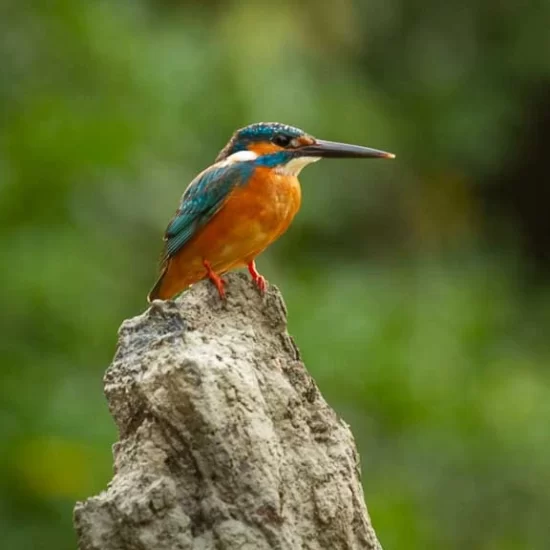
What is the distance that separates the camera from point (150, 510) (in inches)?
124

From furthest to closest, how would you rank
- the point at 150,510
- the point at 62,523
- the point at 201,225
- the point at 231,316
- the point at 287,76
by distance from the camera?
the point at 287,76 → the point at 62,523 → the point at 201,225 → the point at 231,316 → the point at 150,510

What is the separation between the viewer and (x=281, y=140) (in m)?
4.60

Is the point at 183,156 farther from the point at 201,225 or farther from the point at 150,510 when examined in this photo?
the point at 150,510

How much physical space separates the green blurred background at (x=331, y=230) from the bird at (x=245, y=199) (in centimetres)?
212

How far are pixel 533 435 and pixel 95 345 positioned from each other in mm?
2575

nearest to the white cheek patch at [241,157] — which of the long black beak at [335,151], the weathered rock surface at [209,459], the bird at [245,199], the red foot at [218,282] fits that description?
the bird at [245,199]

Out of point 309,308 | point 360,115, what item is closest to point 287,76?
point 360,115

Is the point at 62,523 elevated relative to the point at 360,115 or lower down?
lower down

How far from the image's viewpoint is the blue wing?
4535mm

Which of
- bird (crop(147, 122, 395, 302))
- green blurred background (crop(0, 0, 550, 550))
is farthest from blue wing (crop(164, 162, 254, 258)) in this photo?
green blurred background (crop(0, 0, 550, 550))

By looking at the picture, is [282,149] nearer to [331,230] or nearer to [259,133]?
[259,133]

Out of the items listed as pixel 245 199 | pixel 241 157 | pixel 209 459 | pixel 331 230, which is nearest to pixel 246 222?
pixel 245 199

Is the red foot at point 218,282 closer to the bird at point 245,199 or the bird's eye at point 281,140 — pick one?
the bird at point 245,199

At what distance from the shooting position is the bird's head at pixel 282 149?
4543mm
